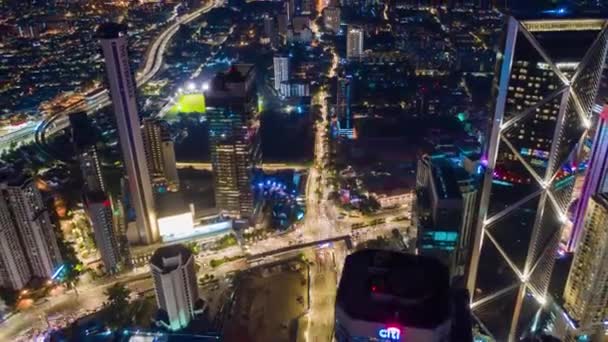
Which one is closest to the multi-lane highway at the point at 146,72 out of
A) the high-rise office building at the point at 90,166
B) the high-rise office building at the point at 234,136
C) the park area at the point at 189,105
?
the park area at the point at 189,105

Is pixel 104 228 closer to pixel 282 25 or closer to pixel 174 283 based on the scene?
pixel 174 283

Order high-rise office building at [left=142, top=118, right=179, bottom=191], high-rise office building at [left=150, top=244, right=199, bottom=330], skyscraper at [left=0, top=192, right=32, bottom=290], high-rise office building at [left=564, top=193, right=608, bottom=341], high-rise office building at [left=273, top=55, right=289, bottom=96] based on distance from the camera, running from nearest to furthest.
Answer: high-rise office building at [left=564, top=193, right=608, bottom=341], high-rise office building at [left=150, top=244, right=199, bottom=330], skyscraper at [left=0, top=192, right=32, bottom=290], high-rise office building at [left=142, top=118, right=179, bottom=191], high-rise office building at [left=273, top=55, right=289, bottom=96]

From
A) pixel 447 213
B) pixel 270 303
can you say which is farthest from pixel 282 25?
pixel 447 213

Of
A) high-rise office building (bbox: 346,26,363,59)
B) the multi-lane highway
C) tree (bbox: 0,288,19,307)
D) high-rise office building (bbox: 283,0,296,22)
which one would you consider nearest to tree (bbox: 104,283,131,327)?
tree (bbox: 0,288,19,307)

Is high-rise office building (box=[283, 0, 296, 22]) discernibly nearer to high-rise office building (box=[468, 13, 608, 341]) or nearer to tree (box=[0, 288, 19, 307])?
tree (box=[0, 288, 19, 307])

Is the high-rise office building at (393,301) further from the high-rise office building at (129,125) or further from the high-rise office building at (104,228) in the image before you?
the high-rise office building at (129,125)
